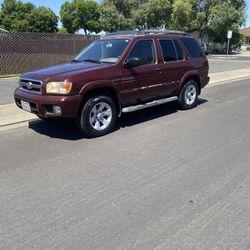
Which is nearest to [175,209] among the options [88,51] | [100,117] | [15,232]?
[15,232]

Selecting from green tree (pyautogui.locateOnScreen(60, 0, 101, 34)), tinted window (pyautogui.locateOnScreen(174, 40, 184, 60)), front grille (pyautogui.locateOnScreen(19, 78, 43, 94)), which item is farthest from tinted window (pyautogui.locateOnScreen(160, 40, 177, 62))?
green tree (pyautogui.locateOnScreen(60, 0, 101, 34))

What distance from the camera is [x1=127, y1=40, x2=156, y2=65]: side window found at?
7150mm

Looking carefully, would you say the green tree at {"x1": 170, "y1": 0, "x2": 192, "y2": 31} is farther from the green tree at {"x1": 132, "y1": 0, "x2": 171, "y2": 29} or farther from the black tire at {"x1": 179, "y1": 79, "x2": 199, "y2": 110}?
the black tire at {"x1": 179, "y1": 79, "x2": 199, "y2": 110}

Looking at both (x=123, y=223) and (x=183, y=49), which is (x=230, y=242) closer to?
(x=123, y=223)

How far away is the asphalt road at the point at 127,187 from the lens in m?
3.30

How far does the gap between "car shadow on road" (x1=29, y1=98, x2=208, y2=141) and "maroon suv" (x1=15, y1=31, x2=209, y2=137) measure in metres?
0.36

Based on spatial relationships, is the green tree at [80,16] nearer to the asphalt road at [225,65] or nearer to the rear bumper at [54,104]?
the asphalt road at [225,65]

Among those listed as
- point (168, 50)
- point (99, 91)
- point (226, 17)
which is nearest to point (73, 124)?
point (99, 91)

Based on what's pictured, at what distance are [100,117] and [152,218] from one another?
3274 mm

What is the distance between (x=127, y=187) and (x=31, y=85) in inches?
121

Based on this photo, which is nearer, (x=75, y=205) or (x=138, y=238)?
(x=138, y=238)

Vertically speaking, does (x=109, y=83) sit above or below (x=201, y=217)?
above

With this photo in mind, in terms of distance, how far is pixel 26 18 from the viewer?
236ft

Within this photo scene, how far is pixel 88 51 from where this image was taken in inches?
300
